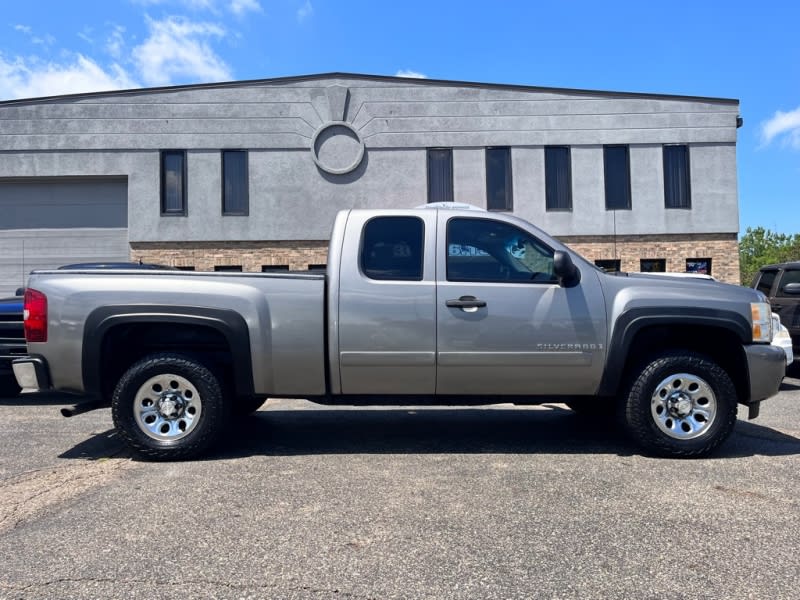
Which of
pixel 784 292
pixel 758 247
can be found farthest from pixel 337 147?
pixel 758 247

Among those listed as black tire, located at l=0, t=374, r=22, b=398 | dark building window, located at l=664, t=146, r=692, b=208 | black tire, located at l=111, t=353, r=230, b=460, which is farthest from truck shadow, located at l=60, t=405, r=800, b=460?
dark building window, located at l=664, t=146, r=692, b=208

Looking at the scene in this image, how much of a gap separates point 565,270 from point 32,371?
4099 mm

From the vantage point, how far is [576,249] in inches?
729

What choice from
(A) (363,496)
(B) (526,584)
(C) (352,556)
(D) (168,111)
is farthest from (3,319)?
(D) (168,111)

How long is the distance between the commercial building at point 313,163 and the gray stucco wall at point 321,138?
42 mm

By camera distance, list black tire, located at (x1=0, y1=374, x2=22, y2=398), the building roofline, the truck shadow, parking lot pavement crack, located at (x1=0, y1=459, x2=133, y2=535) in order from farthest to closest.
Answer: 1. the building roofline
2. black tire, located at (x1=0, y1=374, x2=22, y2=398)
3. the truck shadow
4. parking lot pavement crack, located at (x1=0, y1=459, x2=133, y2=535)

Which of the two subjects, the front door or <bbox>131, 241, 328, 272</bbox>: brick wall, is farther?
<bbox>131, 241, 328, 272</bbox>: brick wall

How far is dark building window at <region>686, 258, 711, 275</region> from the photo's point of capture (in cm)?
1888

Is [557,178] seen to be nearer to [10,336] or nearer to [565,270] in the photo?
[565,270]

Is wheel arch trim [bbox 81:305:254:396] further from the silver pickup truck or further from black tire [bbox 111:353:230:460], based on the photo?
black tire [bbox 111:353:230:460]

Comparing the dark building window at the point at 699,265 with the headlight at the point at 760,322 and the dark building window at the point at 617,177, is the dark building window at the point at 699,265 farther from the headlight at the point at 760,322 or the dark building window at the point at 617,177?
the headlight at the point at 760,322

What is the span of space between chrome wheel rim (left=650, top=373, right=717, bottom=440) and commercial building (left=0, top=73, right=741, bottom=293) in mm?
13963

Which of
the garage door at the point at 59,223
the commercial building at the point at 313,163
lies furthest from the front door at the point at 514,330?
the garage door at the point at 59,223

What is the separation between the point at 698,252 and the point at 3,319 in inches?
712
